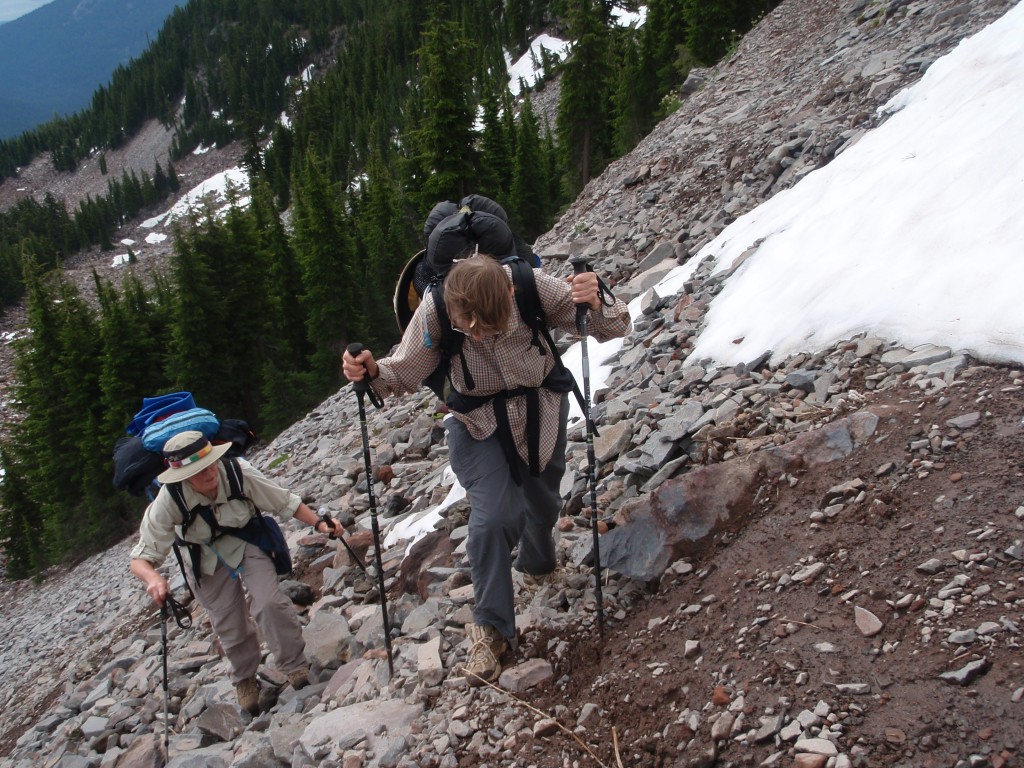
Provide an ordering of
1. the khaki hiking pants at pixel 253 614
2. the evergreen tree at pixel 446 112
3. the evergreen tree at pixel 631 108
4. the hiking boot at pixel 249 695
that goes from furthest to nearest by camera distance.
Answer: the evergreen tree at pixel 631 108, the evergreen tree at pixel 446 112, the hiking boot at pixel 249 695, the khaki hiking pants at pixel 253 614

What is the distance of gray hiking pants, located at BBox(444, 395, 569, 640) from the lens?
4098mm

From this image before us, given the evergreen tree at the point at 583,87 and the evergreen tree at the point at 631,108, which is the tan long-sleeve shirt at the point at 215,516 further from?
the evergreen tree at the point at 631,108

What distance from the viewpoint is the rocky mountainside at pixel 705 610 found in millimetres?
3041

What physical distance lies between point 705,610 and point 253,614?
3.51m

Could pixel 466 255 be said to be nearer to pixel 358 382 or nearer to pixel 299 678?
pixel 358 382

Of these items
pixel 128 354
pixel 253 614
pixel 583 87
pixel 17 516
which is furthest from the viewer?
pixel 17 516

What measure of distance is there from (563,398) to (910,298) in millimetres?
2945

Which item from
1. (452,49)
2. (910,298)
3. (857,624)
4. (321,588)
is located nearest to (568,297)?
(857,624)

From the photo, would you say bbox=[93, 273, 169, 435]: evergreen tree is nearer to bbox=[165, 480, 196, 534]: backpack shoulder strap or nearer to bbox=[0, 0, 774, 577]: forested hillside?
bbox=[0, 0, 774, 577]: forested hillside

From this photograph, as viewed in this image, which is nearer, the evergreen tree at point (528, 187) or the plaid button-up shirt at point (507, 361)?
the plaid button-up shirt at point (507, 361)

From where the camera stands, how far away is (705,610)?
13.2ft

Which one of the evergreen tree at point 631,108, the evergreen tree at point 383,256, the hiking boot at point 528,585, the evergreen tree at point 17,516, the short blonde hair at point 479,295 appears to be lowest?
the evergreen tree at point 17,516

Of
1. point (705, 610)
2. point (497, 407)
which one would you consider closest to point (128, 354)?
point (497, 407)

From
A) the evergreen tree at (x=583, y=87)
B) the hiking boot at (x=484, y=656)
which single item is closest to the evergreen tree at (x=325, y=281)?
the evergreen tree at (x=583, y=87)
